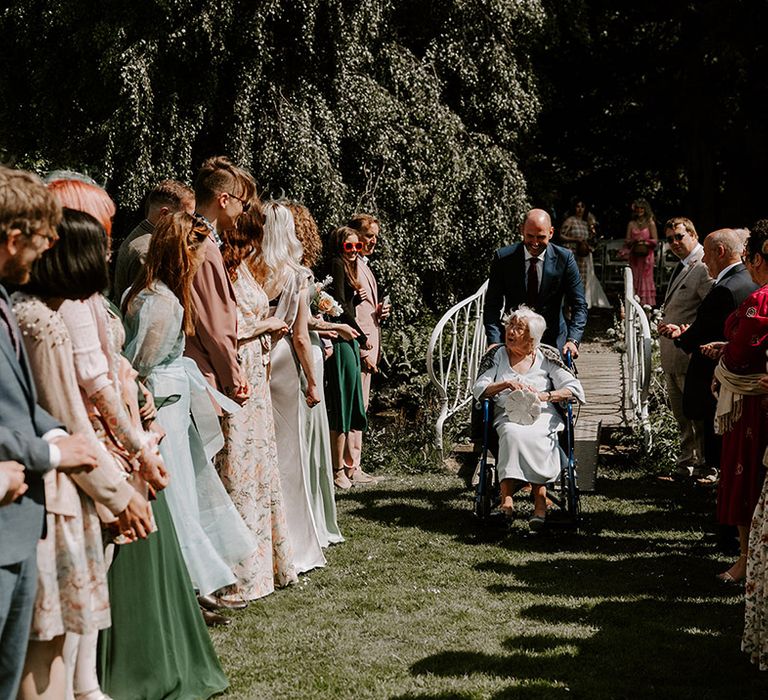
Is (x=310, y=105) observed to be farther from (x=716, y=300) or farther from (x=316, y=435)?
(x=716, y=300)

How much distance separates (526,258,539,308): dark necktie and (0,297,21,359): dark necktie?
5212 mm

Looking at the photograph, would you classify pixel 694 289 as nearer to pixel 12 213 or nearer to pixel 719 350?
pixel 719 350

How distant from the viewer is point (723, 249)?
22.5 ft

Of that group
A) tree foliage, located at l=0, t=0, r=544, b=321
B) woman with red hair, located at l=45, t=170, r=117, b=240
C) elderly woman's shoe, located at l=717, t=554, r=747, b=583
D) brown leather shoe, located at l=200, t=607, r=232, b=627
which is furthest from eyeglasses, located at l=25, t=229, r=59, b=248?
tree foliage, located at l=0, t=0, r=544, b=321

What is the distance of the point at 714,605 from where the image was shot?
18.3 ft

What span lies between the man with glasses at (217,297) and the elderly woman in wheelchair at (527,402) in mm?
Result: 2215

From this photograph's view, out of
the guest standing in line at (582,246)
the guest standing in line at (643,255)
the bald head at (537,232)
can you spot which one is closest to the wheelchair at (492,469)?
the bald head at (537,232)

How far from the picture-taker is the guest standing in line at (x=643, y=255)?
17.0m

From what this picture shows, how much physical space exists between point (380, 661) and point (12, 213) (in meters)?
2.73

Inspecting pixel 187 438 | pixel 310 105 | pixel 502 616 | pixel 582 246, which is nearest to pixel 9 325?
pixel 187 438

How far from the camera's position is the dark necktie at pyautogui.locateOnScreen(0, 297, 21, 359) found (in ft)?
9.24

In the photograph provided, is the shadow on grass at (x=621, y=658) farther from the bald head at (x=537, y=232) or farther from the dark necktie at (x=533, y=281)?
the bald head at (x=537, y=232)

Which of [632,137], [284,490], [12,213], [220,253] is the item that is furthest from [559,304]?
[632,137]

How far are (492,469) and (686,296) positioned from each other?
2276mm
